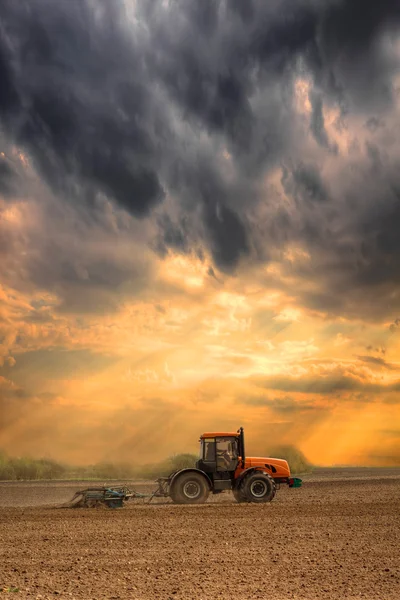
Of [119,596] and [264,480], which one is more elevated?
[264,480]

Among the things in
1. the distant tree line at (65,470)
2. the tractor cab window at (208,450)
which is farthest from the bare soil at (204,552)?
the distant tree line at (65,470)

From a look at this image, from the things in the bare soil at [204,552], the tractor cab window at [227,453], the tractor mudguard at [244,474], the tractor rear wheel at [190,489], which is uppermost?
the tractor cab window at [227,453]

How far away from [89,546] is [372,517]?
438 inches

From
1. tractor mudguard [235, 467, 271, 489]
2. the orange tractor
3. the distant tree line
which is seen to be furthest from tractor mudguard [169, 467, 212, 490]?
the distant tree line

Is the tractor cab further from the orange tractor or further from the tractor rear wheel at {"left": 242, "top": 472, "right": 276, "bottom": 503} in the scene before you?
the tractor rear wheel at {"left": 242, "top": 472, "right": 276, "bottom": 503}

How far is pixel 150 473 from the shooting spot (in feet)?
196

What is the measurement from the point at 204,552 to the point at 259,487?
10887 millimetres

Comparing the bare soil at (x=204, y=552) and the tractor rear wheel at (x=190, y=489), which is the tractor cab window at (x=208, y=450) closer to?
the tractor rear wheel at (x=190, y=489)

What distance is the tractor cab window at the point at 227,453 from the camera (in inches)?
1027

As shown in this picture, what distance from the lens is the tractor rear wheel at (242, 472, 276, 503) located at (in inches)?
1009

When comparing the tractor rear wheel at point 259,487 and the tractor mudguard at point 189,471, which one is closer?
the tractor mudguard at point 189,471

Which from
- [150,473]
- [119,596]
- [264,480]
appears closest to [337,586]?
[119,596]

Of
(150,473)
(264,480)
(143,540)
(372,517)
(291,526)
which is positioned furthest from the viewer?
(150,473)

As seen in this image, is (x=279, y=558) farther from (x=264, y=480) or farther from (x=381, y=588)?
(x=264, y=480)
